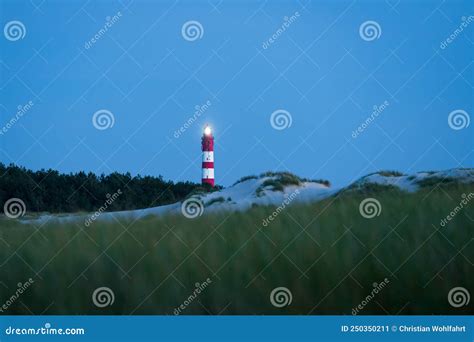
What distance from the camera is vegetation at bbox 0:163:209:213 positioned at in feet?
35.1

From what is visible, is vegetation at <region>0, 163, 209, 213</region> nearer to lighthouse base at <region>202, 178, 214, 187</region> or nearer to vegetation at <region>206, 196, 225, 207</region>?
lighthouse base at <region>202, 178, 214, 187</region>

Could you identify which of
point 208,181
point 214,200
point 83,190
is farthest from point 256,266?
point 83,190

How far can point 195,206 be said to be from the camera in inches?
360

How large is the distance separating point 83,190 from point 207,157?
311 centimetres

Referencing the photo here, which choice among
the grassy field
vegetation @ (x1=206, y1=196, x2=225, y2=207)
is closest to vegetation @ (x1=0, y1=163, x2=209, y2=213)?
vegetation @ (x1=206, y1=196, x2=225, y2=207)

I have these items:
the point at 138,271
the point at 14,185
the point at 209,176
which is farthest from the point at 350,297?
the point at 14,185

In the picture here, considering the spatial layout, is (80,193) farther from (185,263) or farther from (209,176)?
(185,263)

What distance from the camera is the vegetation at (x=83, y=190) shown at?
10.7 m

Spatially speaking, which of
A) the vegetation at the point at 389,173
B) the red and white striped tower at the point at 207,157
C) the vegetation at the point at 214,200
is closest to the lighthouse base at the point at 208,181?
the red and white striped tower at the point at 207,157

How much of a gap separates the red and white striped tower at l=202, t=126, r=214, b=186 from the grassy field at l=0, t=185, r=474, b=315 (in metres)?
3.06

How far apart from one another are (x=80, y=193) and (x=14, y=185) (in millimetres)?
1721

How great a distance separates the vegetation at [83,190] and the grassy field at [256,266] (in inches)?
92.8

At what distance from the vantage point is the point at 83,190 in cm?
1250

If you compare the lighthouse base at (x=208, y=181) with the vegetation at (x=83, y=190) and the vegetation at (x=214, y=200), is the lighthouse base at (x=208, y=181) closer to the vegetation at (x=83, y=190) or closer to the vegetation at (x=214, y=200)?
the vegetation at (x=83, y=190)
